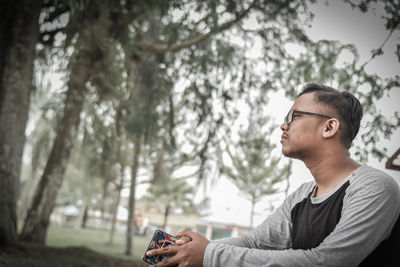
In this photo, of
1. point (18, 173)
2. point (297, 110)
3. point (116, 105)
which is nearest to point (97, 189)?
point (116, 105)

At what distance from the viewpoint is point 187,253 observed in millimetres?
959

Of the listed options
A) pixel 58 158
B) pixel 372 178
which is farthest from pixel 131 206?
pixel 372 178

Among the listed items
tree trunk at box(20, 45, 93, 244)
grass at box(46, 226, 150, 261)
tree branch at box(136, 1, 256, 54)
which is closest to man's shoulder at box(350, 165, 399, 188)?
tree branch at box(136, 1, 256, 54)

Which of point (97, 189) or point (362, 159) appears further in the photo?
point (97, 189)

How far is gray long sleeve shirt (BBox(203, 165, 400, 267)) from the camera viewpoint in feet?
2.86

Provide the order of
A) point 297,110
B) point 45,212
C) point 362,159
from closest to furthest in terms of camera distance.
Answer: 1. point 297,110
2. point 362,159
3. point 45,212

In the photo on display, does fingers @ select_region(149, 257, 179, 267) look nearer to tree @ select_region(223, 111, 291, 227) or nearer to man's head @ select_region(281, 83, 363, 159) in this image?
man's head @ select_region(281, 83, 363, 159)

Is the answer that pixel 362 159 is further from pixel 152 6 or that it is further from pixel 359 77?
pixel 152 6

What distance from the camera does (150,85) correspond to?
20.4 ft

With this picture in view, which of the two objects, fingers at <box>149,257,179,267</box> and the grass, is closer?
fingers at <box>149,257,179,267</box>

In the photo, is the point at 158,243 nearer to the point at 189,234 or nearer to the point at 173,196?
the point at 189,234

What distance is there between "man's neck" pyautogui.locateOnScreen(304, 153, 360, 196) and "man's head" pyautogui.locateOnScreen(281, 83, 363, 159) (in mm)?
63

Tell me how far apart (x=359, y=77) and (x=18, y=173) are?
382cm

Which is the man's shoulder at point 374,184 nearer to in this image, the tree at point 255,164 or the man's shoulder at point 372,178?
the man's shoulder at point 372,178
